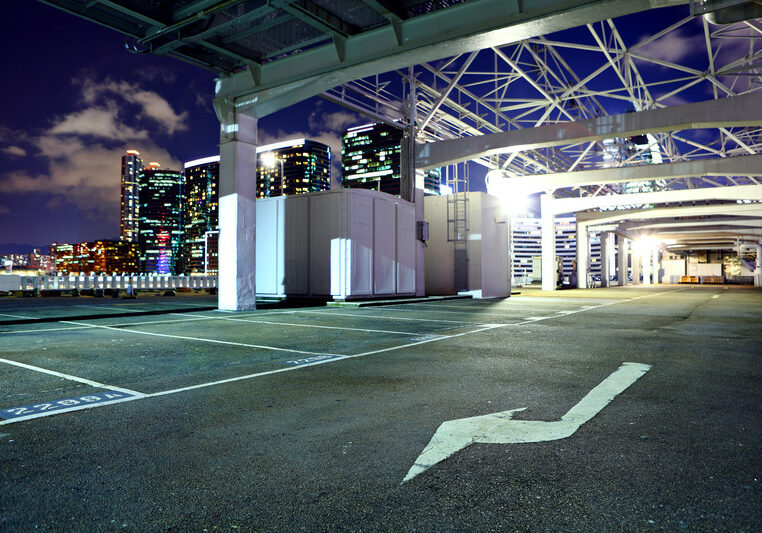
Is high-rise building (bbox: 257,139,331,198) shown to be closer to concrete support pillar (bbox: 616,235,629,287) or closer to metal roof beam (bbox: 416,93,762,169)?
concrete support pillar (bbox: 616,235,629,287)

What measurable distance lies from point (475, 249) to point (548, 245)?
16.8 metres

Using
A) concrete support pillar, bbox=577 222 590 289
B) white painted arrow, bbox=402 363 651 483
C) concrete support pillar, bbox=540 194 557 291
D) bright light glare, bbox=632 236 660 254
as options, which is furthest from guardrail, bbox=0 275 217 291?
bright light glare, bbox=632 236 660 254

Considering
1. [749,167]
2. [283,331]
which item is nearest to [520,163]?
[749,167]

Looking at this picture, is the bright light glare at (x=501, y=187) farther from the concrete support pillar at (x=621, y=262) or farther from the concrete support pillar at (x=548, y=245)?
the concrete support pillar at (x=621, y=262)

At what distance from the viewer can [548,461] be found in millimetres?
2932

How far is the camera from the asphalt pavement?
Answer: 2295 mm

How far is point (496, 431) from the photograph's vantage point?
350 cm

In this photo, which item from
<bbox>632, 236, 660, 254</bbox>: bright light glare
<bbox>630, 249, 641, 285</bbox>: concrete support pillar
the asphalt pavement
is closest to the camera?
the asphalt pavement

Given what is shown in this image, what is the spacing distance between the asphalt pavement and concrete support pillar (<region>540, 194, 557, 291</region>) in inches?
1181

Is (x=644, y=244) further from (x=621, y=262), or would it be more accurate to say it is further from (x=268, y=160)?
(x=268, y=160)

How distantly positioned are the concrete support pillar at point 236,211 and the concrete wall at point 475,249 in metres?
11.5

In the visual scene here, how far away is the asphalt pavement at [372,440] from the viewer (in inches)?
90.4

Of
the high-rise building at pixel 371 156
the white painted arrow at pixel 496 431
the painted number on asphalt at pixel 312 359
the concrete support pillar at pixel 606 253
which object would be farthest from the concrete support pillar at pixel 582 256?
the high-rise building at pixel 371 156

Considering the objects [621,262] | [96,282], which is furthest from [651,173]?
[621,262]
